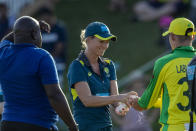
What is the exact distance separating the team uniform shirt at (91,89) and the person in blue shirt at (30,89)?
610 mm

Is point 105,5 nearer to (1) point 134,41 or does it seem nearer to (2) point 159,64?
(1) point 134,41

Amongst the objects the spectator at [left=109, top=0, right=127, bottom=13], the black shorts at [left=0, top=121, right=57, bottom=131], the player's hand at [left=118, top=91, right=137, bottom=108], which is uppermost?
the player's hand at [left=118, top=91, right=137, bottom=108]

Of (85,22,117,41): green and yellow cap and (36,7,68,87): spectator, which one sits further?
(36,7,68,87): spectator

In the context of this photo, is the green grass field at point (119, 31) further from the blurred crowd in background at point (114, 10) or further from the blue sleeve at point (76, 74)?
the blue sleeve at point (76, 74)

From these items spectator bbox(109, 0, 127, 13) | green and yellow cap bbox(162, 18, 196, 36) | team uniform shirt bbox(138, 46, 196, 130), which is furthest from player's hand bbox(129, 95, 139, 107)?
spectator bbox(109, 0, 127, 13)

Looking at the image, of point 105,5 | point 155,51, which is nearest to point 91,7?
point 105,5

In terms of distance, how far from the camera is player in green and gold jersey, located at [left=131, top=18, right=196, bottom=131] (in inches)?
235

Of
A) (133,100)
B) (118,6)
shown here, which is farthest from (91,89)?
(118,6)

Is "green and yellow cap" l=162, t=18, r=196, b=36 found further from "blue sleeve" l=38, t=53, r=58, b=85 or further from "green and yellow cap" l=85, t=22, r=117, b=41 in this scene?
"blue sleeve" l=38, t=53, r=58, b=85

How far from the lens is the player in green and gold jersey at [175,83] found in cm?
597

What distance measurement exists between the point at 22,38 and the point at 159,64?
1480 mm

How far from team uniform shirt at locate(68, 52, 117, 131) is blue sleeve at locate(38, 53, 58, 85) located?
0.70 meters

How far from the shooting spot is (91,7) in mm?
16406

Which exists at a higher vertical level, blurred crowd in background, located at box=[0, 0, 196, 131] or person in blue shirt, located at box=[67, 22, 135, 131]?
person in blue shirt, located at box=[67, 22, 135, 131]
